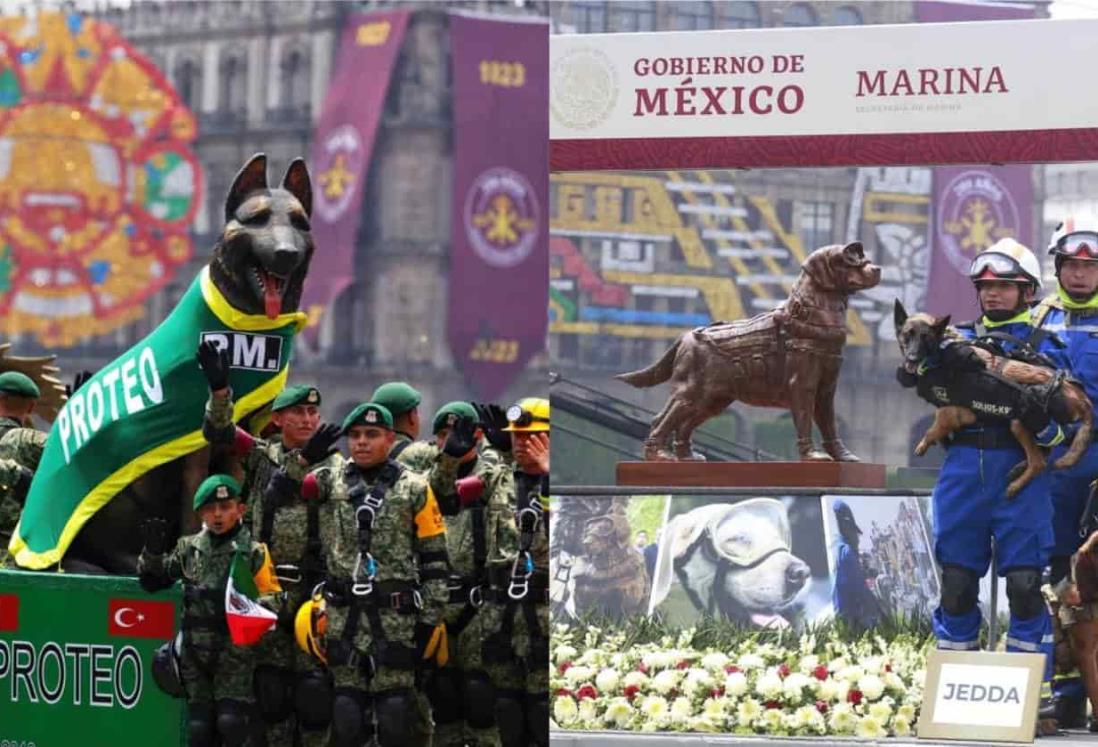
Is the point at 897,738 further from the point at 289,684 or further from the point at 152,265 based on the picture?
the point at 152,265

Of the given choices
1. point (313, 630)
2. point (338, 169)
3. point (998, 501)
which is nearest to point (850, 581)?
point (998, 501)

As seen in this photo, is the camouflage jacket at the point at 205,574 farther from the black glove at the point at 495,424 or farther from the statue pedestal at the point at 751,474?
the statue pedestal at the point at 751,474

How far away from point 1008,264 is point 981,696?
1883mm

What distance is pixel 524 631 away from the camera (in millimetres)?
9062

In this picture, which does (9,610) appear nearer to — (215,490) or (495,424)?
(215,490)

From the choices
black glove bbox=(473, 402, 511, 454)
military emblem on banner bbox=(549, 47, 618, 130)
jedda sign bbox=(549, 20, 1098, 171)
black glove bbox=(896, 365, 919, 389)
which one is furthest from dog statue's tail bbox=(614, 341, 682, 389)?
black glove bbox=(473, 402, 511, 454)

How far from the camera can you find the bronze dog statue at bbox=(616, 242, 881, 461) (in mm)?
11523

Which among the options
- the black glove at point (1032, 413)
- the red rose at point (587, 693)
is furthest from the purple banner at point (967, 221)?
the red rose at point (587, 693)

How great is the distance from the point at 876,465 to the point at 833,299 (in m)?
0.82

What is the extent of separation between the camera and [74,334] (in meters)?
7.78

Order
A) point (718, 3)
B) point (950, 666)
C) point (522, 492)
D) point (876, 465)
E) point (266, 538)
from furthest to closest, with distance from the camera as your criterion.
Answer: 1. point (718, 3)
2. point (876, 465)
3. point (950, 666)
4. point (522, 492)
5. point (266, 538)

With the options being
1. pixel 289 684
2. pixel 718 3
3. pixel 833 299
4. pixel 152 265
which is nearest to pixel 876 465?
pixel 833 299

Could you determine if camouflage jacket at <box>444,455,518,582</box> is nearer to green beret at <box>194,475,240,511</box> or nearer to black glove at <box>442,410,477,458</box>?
black glove at <box>442,410,477,458</box>

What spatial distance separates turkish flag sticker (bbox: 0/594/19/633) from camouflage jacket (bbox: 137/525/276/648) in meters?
0.43
